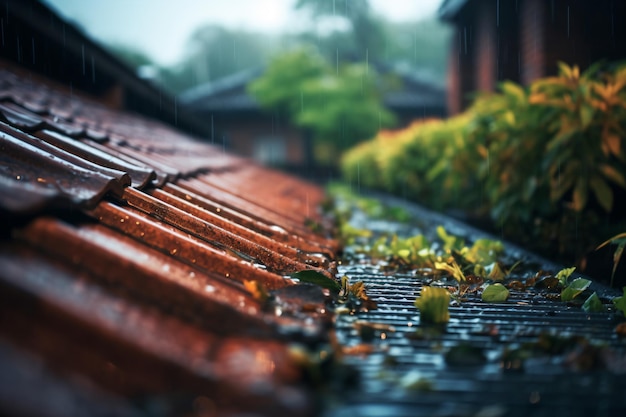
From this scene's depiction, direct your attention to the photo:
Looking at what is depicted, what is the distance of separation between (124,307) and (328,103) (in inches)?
929

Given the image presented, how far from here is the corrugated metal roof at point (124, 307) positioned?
3.18 ft

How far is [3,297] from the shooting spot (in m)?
1.06

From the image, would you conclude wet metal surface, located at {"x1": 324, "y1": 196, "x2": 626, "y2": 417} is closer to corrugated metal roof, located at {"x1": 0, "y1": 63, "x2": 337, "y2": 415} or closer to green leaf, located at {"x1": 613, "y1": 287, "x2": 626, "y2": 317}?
green leaf, located at {"x1": 613, "y1": 287, "x2": 626, "y2": 317}

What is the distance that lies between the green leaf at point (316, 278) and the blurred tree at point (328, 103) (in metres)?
21.8

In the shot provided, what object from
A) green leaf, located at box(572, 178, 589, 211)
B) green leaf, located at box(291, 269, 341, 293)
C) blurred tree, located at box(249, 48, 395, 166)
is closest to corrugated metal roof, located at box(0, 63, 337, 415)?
green leaf, located at box(291, 269, 341, 293)

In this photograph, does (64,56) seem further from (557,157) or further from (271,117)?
(271,117)

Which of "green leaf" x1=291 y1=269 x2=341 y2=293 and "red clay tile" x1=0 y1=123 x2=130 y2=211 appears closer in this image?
"red clay tile" x1=0 y1=123 x2=130 y2=211

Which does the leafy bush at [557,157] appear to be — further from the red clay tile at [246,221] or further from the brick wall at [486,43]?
the brick wall at [486,43]

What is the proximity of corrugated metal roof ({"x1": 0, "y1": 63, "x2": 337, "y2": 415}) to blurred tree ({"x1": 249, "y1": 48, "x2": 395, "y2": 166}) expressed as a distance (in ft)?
72.2

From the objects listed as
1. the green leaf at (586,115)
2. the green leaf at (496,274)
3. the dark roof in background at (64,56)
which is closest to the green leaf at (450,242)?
the green leaf at (496,274)

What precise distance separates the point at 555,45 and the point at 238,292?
675 centimetres

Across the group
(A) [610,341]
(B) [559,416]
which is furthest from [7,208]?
(A) [610,341]

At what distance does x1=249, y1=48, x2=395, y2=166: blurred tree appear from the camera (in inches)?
933

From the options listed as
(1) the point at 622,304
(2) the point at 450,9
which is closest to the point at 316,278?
(1) the point at 622,304
